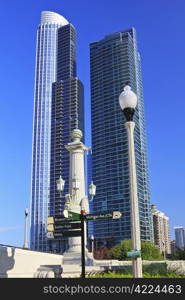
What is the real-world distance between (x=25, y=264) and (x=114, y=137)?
142 metres

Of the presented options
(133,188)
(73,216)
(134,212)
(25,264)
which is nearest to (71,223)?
(73,216)

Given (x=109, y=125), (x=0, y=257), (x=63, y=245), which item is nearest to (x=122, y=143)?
(x=109, y=125)

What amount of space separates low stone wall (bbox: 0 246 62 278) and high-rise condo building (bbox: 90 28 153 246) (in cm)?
12109

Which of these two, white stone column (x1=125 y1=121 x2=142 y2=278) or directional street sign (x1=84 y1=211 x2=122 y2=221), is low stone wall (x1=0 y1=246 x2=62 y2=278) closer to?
directional street sign (x1=84 y1=211 x2=122 y2=221)

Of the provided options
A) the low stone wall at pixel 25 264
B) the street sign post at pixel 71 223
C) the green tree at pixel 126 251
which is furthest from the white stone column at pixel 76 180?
the green tree at pixel 126 251

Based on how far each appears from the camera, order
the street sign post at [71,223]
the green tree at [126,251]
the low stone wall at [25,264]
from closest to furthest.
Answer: the street sign post at [71,223], the low stone wall at [25,264], the green tree at [126,251]

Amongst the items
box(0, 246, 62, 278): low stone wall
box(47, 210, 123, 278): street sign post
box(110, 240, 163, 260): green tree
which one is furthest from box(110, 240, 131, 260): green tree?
box(47, 210, 123, 278): street sign post

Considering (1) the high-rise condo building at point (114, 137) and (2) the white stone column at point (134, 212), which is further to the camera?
(1) the high-rise condo building at point (114, 137)

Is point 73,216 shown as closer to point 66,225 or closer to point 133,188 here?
point 66,225

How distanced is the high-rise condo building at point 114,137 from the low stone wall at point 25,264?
4768 inches

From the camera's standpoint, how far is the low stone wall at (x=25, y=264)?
73.2 ft

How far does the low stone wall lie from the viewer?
2230 cm

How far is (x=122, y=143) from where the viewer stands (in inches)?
6383

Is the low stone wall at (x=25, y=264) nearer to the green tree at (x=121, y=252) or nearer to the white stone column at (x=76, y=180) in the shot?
the white stone column at (x=76, y=180)
